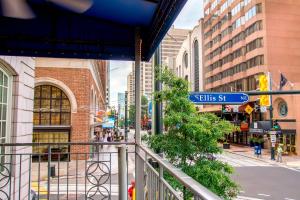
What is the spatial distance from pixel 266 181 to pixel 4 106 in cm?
1967

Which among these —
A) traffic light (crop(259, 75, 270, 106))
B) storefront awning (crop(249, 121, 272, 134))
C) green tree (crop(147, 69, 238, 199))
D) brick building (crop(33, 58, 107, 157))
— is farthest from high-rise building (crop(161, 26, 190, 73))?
storefront awning (crop(249, 121, 272, 134))

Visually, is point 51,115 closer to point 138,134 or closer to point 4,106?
point 4,106

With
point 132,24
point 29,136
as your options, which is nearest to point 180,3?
point 132,24

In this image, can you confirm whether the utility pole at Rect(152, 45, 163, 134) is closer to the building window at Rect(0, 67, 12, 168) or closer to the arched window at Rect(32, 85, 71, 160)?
the building window at Rect(0, 67, 12, 168)

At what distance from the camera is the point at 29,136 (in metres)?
9.30

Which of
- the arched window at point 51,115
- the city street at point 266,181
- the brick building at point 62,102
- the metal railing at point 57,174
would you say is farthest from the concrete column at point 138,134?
the arched window at point 51,115

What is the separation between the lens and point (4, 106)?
23.8 feet

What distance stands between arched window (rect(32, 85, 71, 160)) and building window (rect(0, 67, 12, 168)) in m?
19.8

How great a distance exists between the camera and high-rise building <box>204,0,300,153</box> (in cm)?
3900

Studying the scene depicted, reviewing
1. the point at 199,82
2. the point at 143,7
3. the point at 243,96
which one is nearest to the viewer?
the point at 143,7

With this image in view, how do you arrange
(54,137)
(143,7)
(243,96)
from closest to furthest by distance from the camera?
1. (143,7)
2. (243,96)
3. (54,137)

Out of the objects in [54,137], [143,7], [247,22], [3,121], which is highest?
[247,22]

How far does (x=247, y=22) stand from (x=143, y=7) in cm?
4977

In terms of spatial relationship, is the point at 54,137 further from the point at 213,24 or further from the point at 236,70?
the point at 213,24
